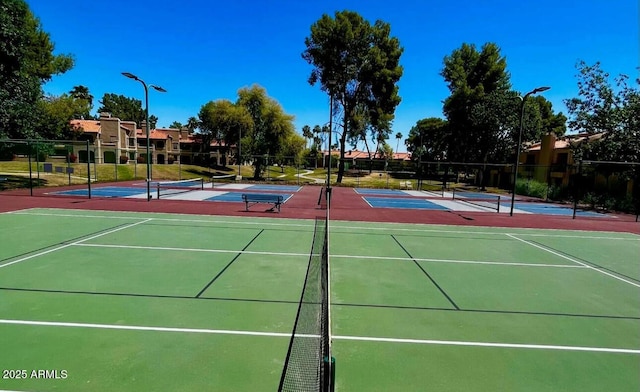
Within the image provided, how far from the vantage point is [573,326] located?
620 cm

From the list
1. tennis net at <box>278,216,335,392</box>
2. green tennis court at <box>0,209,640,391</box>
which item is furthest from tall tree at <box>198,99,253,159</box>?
tennis net at <box>278,216,335,392</box>

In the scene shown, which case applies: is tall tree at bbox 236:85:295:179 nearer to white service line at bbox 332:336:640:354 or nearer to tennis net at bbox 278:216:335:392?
tennis net at bbox 278:216:335:392

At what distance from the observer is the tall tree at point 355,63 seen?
4562 centimetres

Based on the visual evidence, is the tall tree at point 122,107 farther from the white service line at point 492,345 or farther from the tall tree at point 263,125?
the white service line at point 492,345

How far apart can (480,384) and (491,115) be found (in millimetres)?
46234

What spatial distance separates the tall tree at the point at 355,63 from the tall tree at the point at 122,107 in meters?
82.9

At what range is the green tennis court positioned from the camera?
444 cm

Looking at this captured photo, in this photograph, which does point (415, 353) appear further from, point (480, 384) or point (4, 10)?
point (4, 10)

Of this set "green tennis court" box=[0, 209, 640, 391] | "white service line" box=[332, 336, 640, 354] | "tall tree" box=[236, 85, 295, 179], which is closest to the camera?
"green tennis court" box=[0, 209, 640, 391]

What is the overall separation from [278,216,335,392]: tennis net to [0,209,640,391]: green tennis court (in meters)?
0.20

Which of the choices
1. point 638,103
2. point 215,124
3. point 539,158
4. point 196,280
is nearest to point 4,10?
point 196,280

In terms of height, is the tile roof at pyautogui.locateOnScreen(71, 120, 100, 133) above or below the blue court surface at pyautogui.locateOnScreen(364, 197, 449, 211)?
above

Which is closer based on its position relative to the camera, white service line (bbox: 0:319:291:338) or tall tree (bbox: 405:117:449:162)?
white service line (bbox: 0:319:291:338)

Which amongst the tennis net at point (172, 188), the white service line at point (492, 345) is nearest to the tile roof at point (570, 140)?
the white service line at point (492, 345)
